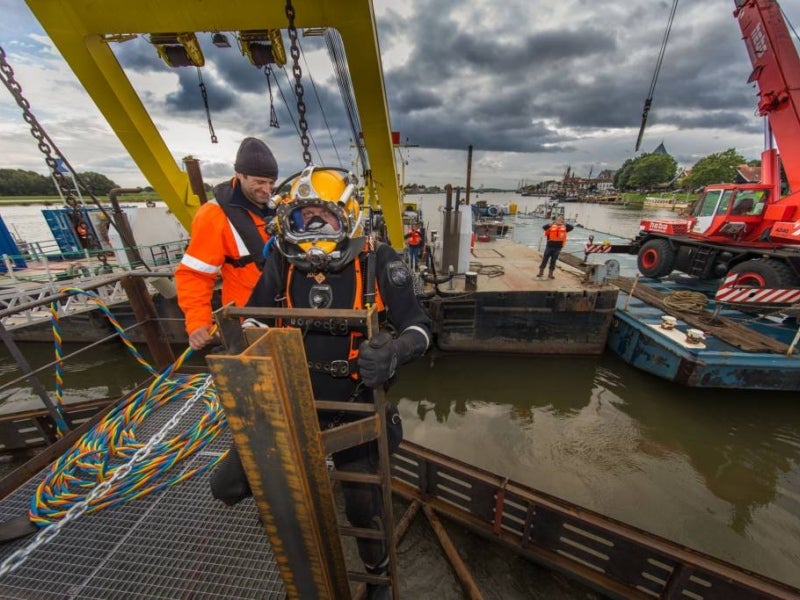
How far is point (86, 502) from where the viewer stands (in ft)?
5.54

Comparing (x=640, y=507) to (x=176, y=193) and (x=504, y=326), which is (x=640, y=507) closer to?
(x=504, y=326)

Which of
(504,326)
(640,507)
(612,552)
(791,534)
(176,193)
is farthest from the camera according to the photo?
(504,326)

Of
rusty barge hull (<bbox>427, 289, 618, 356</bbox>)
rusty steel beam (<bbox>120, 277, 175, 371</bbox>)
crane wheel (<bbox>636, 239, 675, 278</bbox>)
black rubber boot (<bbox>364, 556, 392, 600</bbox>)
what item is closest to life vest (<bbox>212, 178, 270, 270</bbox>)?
rusty steel beam (<bbox>120, 277, 175, 371</bbox>)

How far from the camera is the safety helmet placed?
5.68 feet

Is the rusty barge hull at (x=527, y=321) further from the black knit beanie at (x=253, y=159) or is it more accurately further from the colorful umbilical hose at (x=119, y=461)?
the colorful umbilical hose at (x=119, y=461)

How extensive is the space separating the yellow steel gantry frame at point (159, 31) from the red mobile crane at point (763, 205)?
32.3ft

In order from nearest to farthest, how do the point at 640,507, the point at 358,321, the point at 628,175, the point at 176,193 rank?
the point at 358,321 < the point at 640,507 < the point at 176,193 < the point at 628,175

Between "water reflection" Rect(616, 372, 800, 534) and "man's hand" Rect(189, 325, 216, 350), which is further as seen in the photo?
"water reflection" Rect(616, 372, 800, 534)

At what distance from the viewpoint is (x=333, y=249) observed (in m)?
1.75

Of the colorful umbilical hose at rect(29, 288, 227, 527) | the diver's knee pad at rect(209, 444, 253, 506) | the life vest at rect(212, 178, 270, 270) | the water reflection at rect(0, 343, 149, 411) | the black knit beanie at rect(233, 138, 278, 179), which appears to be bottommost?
the water reflection at rect(0, 343, 149, 411)

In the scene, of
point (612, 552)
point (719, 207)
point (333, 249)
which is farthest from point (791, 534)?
point (719, 207)

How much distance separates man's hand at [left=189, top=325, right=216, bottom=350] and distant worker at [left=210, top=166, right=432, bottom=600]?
2.25 ft

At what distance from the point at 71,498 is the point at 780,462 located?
9257 mm

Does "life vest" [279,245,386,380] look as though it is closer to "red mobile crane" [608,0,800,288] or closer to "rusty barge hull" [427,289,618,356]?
"rusty barge hull" [427,289,618,356]
